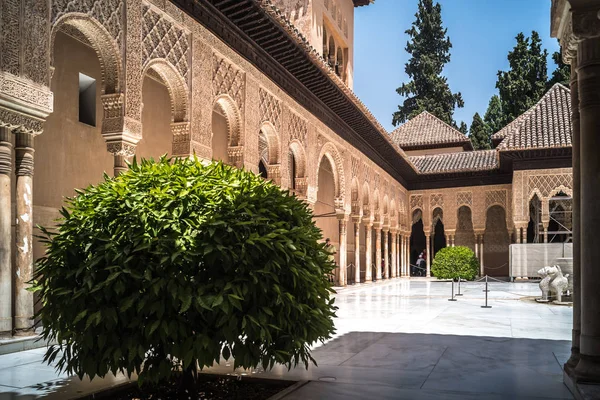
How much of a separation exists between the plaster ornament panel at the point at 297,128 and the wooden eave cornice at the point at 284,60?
0.48 meters

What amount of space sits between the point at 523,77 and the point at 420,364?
133 feet

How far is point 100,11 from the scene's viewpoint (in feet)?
28.8

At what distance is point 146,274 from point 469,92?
11153 cm

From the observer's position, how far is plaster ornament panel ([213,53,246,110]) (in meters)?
11.9

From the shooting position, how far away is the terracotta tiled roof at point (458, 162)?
32359 mm

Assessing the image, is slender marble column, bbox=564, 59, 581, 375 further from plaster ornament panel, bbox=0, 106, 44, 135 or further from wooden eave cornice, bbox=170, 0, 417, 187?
wooden eave cornice, bbox=170, 0, 417, 187

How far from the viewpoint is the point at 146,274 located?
3914 millimetres

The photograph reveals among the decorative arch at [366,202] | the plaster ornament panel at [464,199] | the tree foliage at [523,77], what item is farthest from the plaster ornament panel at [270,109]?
the tree foliage at [523,77]

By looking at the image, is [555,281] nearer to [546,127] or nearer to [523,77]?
[546,127]

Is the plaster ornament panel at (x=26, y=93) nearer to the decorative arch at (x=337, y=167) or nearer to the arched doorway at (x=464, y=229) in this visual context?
the decorative arch at (x=337, y=167)

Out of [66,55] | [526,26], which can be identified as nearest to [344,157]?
[66,55]

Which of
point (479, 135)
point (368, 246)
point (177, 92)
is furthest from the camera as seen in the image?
point (479, 135)

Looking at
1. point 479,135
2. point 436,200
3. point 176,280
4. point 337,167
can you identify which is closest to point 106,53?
point 176,280

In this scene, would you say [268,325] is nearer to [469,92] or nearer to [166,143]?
[166,143]
